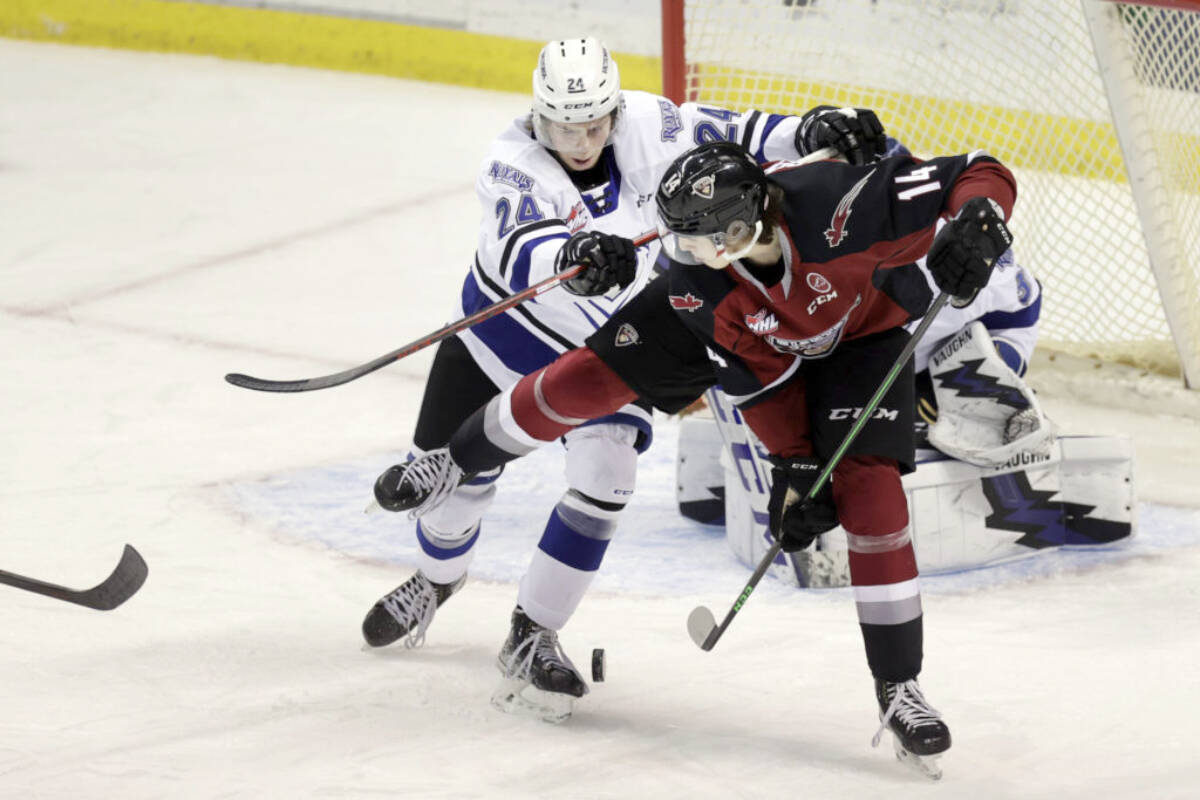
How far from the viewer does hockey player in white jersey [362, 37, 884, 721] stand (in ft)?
9.78

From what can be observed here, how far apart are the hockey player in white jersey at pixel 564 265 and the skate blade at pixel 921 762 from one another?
0.55m

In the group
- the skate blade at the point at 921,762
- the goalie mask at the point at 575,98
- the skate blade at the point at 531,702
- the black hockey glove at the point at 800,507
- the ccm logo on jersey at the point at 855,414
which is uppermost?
the goalie mask at the point at 575,98

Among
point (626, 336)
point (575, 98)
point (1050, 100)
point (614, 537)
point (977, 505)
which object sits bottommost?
point (614, 537)

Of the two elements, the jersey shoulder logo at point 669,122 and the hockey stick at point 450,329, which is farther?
the jersey shoulder logo at point 669,122

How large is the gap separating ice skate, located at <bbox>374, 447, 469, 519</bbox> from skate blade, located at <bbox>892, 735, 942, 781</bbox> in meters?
0.84

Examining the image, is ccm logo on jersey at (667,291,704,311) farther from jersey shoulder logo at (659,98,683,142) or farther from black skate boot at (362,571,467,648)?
black skate boot at (362,571,467,648)

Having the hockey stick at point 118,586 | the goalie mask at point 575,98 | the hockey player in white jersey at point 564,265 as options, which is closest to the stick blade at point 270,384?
the hockey player in white jersey at point 564,265

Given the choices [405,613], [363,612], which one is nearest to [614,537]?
[363,612]

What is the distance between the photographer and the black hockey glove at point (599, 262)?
9.08 feet

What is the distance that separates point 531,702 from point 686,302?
2.50 ft

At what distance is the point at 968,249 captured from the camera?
2.42 metres

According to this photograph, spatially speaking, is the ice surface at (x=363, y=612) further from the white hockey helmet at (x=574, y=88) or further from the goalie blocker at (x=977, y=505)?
the white hockey helmet at (x=574, y=88)

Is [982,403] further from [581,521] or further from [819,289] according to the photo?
[819,289]

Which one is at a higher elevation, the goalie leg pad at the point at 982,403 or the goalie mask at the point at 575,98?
the goalie mask at the point at 575,98
